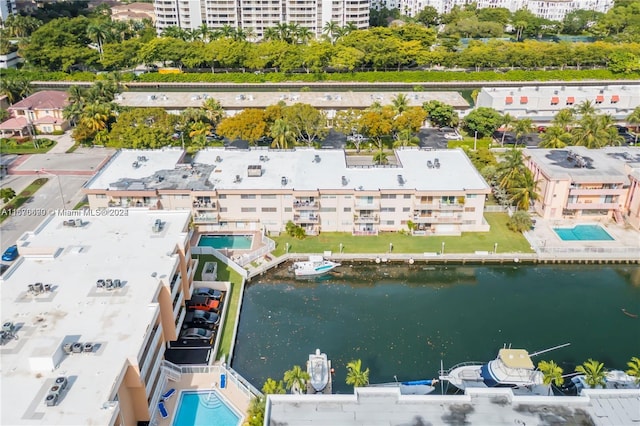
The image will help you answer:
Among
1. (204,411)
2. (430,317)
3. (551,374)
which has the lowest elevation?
(430,317)

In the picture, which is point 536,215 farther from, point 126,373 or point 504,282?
point 126,373

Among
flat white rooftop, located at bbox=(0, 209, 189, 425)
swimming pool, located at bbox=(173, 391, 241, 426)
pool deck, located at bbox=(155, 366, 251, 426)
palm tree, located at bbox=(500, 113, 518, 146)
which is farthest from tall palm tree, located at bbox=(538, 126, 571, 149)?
swimming pool, located at bbox=(173, 391, 241, 426)

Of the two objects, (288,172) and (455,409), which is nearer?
(455,409)

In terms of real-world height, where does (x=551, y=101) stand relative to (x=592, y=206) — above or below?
above

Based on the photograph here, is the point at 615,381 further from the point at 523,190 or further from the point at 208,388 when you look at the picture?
the point at 208,388

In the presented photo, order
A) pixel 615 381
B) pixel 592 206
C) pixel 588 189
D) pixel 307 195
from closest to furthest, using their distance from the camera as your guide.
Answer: pixel 615 381 → pixel 307 195 → pixel 588 189 → pixel 592 206

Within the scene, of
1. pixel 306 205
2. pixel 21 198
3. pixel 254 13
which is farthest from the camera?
pixel 254 13

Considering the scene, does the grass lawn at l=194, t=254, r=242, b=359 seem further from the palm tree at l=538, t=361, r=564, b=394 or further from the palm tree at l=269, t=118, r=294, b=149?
the palm tree at l=538, t=361, r=564, b=394

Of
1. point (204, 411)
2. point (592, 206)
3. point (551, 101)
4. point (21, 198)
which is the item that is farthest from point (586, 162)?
point (21, 198)
